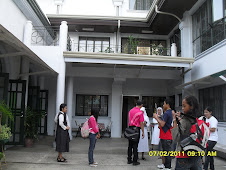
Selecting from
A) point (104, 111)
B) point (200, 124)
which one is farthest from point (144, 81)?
point (200, 124)

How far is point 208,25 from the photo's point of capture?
29.9ft

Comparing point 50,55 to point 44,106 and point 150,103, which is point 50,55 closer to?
point 44,106

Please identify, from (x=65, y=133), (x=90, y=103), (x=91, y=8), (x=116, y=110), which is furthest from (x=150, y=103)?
(x=65, y=133)

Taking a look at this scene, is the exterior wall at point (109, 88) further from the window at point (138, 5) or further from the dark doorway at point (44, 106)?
the window at point (138, 5)

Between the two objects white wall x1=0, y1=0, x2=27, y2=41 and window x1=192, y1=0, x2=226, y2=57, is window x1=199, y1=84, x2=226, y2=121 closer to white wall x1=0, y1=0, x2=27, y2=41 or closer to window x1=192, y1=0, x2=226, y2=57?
window x1=192, y1=0, x2=226, y2=57

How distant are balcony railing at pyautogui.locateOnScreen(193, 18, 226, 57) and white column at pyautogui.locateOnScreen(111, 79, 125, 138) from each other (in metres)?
4.41

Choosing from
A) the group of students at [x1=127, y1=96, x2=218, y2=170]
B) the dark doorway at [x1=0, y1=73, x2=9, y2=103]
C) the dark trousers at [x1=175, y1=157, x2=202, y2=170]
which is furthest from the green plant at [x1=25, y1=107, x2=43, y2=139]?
the dark trousers at [x1=175, y1=157, x2=202, y2=170]

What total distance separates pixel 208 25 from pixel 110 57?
166 inches

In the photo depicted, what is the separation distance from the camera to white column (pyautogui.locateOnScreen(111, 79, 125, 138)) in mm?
12391

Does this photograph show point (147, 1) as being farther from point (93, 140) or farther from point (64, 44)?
point (93, 140)

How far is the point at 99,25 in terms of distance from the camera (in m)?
12.2

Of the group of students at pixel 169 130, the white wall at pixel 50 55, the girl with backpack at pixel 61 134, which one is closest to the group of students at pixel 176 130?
the group of students at pixel 169 130

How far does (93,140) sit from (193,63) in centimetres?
649

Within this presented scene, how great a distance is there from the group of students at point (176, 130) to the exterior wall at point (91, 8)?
7.97 metres
